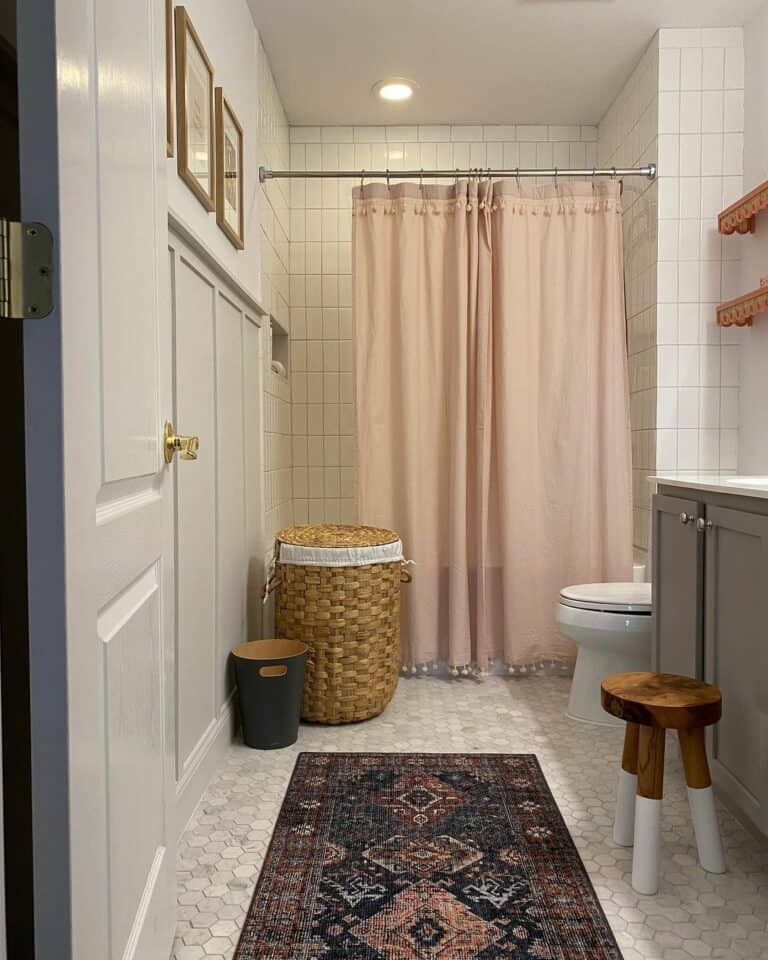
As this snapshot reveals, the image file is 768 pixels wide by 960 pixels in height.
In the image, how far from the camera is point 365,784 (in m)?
2.26

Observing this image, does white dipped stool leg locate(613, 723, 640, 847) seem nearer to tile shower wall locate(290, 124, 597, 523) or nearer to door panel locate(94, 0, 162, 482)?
door panel locate(94, 0, 162, 482)

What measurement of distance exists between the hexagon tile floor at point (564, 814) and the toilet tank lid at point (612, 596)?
409 millimetres

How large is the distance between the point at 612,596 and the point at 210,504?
1365 millimetres

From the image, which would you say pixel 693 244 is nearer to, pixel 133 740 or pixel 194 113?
pixel 194 113

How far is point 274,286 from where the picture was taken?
3.40 meters

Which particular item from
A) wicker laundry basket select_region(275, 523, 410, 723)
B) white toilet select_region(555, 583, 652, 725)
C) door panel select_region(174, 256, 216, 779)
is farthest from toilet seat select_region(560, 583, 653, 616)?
door panel select_region(174, 256, 216, 779)

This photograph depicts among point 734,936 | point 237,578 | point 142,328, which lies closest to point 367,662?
point 237,578

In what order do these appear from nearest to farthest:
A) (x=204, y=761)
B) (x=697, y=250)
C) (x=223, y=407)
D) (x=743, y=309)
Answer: (x=204, y=761)
(x=223, y=407)
(x=743, y=309)
(x=697, y=250)

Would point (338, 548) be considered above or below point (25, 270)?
below

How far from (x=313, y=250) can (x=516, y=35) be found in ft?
4.42

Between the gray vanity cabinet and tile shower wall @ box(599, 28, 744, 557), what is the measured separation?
827mm

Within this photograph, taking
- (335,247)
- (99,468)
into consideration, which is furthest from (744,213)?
(99,468)

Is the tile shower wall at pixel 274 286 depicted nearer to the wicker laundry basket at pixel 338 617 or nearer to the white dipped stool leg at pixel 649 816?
the wicker laundry basket at pixel 338 617

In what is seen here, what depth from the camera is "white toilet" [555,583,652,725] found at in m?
2.68
